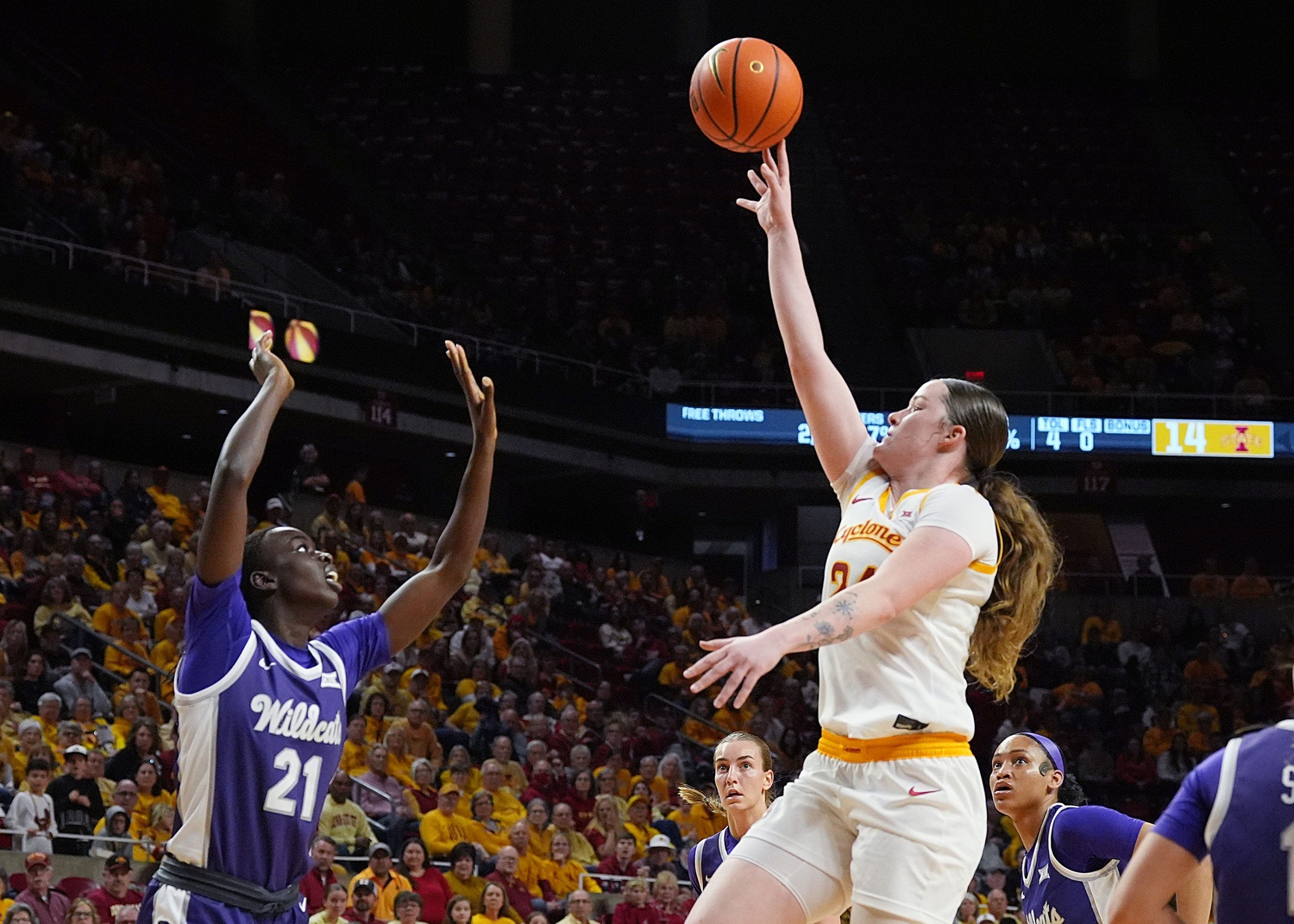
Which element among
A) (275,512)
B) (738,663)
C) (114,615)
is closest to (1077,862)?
(738,663)

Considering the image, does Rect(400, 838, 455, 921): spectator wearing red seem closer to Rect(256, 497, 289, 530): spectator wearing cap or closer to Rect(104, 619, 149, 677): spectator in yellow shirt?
Rect(104, 619, 149, 677): spectator in yellow shirt

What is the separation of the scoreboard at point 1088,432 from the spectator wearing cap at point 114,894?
1236 cm

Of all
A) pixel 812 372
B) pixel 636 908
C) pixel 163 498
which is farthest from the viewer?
pixel 163 498

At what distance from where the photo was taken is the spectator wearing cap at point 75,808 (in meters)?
9.48

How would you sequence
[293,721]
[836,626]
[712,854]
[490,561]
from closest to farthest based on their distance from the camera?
[836,626], [293,721], [712,854], [490,561]

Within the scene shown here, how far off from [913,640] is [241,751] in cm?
155

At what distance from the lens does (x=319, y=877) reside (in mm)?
9594

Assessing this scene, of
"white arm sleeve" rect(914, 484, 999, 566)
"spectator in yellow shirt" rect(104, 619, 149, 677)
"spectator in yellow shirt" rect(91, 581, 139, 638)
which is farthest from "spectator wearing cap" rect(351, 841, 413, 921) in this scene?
"white arm sleeve" rect(914, 484, 999, 566)

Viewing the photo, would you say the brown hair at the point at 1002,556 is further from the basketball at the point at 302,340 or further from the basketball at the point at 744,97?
the basketball at the point at 302,340

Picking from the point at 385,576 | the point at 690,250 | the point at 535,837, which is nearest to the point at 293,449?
the point at 385,576

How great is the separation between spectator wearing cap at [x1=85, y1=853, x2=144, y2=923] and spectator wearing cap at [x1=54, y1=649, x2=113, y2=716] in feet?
8.23

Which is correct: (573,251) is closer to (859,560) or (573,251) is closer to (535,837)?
(535,837)

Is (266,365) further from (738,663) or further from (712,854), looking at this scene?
(712,854)

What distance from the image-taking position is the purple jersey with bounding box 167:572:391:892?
140 inches
